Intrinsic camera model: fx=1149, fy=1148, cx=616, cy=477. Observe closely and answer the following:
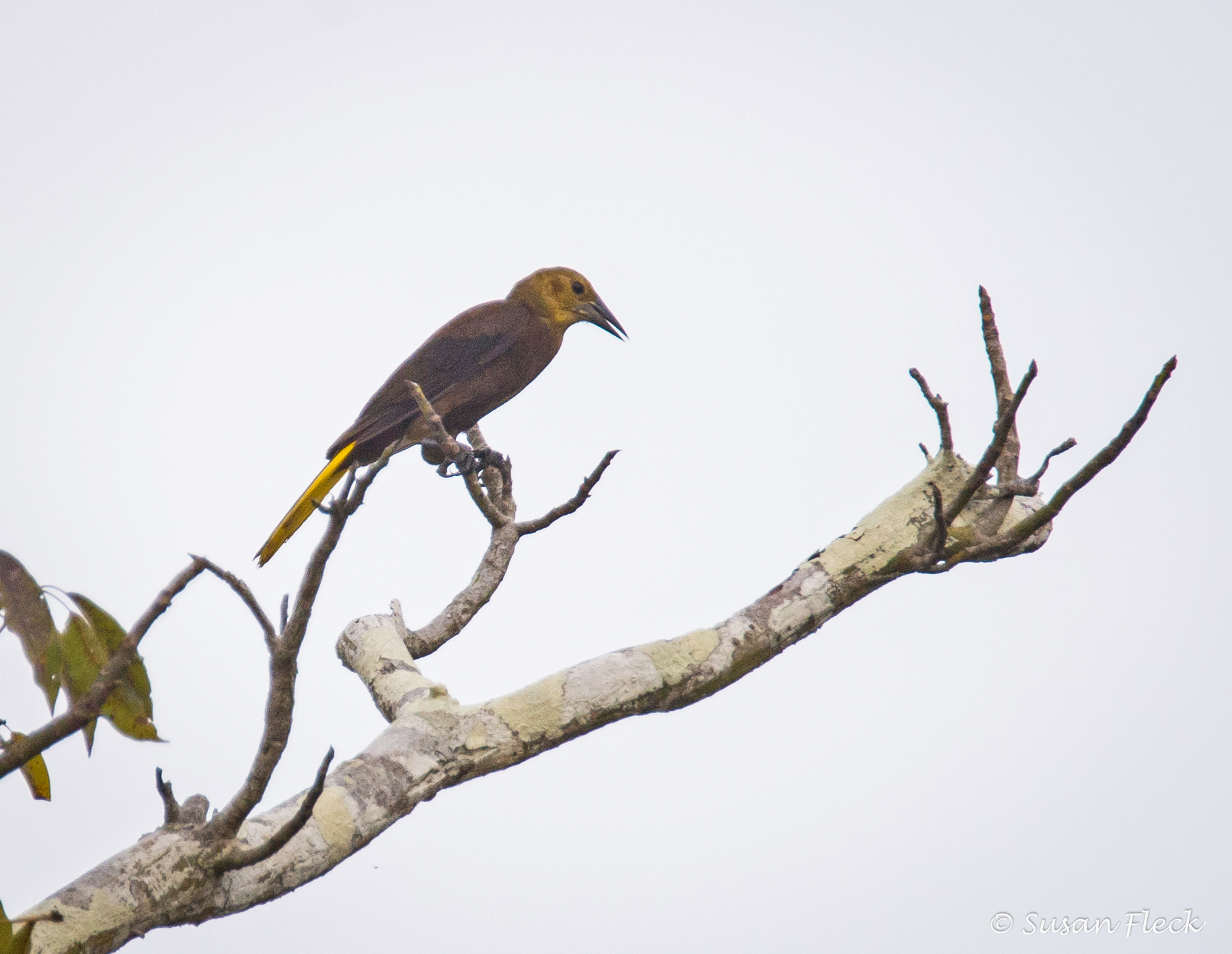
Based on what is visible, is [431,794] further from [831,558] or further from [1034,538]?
[1034,538]

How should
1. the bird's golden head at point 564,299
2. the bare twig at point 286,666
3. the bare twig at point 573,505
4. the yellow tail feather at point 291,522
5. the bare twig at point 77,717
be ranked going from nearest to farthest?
the bare twig at point 77,717 < the bare twig at point 286,666 < the bare twig at point 573,505 < the yellow tail feather at point 291,522 < the bird's golden head at point 564,299

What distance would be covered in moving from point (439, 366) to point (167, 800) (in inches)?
110

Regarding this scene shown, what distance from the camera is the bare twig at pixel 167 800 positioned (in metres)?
1.38

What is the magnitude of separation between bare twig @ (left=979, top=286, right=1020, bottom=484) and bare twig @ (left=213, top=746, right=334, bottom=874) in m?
1.27

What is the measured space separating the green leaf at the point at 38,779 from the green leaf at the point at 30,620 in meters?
0.12

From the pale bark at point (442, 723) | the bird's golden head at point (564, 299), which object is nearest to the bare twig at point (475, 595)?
the pale bark at point (442, 723)

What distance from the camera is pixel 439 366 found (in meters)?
4.11

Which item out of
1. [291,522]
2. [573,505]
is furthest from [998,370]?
[291,522]

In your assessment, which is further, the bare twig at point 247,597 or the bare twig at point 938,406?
the bare twig at point 938,406

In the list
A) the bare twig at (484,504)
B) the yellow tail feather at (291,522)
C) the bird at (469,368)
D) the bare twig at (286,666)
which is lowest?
the bare twig at (286,666)

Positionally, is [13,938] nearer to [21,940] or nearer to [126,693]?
[21,940]

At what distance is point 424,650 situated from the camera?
2701 millimetres

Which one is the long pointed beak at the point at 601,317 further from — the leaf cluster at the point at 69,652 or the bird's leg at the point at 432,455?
the leaf cluster at the point at 69,652

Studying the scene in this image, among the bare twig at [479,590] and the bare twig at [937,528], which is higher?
the bare twig at [479,590]
